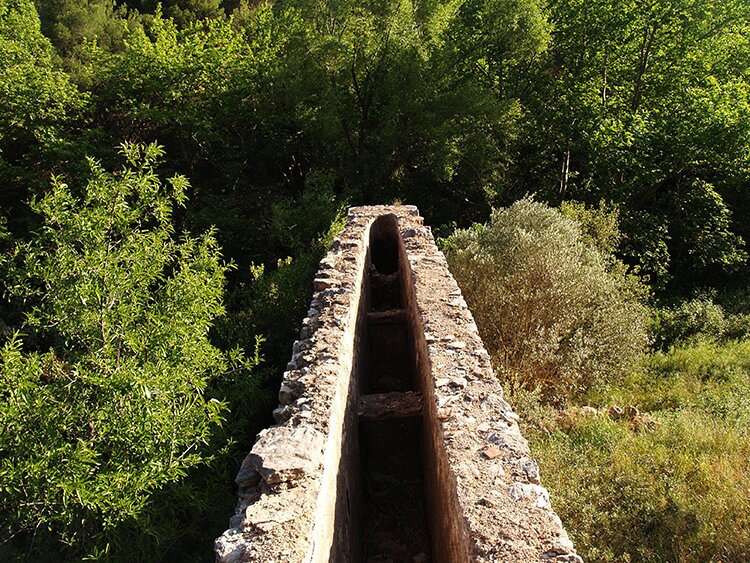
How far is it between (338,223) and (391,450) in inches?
277

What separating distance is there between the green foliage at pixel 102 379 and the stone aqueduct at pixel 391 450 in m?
1.26

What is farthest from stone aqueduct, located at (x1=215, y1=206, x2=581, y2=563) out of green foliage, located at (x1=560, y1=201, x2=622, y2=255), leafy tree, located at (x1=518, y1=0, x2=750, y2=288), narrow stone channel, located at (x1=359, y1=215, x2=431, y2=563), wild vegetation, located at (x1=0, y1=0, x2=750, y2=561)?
leafy tree, located at (x1=518, y1=0, x2=750, y2=288)

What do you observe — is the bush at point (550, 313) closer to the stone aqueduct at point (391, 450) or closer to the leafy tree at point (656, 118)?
the stone aqueduct at point (391, 450)

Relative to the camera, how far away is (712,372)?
9469 millimetres

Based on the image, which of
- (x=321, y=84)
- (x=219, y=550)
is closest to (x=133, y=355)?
Result: (x=219, y=550)

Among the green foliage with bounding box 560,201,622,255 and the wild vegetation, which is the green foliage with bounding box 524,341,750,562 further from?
the green foliage with bounding box 560,201,622,255

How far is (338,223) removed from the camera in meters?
12.9

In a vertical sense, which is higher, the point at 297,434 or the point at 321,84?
the point at 321,84

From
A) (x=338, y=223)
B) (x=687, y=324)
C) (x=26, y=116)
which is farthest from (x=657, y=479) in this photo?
(x=26, y=116)

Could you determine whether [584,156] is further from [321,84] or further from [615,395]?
[615,395]

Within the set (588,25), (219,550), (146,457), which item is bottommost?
(146,457)

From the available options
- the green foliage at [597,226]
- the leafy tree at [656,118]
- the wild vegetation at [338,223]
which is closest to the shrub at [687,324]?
the wild vegetation at [338,223]

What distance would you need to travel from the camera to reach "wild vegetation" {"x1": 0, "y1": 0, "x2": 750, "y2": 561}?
519 cm

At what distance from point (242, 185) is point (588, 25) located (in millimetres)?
11539
